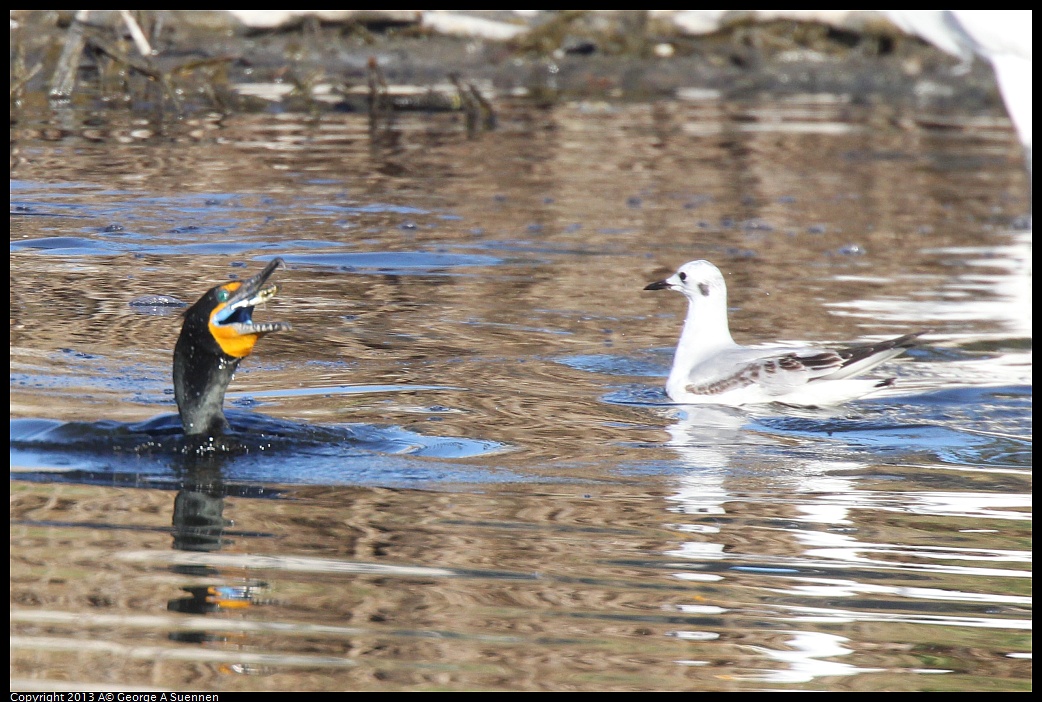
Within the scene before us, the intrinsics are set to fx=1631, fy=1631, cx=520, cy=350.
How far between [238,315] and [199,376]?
0.26 metres

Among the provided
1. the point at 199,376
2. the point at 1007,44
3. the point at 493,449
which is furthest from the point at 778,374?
the point at 1007,44

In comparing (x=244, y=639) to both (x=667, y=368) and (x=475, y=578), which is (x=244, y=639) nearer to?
(x=475, y=578)

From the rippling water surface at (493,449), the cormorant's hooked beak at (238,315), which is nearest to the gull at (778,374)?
the rippling water surface at (493,449)

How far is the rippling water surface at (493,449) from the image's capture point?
3957mm

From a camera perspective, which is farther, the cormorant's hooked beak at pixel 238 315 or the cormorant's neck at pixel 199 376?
the cormorant's neck at pixel 199 376

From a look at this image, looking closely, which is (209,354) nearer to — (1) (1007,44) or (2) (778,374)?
(2) (778,374)

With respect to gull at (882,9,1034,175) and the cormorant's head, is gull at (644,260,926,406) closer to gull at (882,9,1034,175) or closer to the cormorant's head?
the cormorant's head

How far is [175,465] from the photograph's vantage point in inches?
219

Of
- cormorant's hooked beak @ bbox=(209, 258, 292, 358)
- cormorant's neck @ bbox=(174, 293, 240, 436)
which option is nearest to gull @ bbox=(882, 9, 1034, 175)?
cormorant's hooked beak @ bbox=(209, 258, 292, 358)

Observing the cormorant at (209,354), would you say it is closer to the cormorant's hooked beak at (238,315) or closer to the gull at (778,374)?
the cormorant's hooked beak at (238,315)

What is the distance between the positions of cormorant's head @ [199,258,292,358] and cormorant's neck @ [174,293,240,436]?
4 centimetres

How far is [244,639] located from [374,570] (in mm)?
609

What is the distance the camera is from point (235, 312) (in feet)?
19.0

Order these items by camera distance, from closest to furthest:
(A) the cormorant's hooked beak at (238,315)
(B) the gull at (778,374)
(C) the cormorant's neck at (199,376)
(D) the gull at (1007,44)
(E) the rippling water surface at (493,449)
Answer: (E) the rippling water surface at (493,449)
(D) the gull at (1007,44)
(A) the cormorant's hooked beak at (238,315)
(C) the cormorant's neck at (199,376)
(B) the gull at (778,374)
